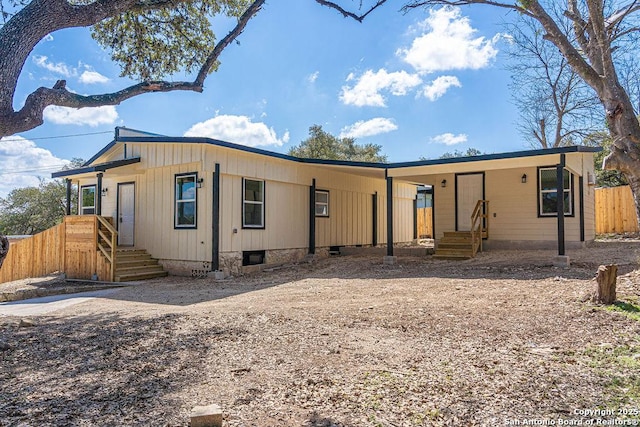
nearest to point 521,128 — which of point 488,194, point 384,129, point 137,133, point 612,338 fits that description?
point 384,129

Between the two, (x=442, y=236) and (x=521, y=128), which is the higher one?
(x=521, y=128)

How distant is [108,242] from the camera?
1049cm

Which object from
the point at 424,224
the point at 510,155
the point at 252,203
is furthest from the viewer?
the point at 424,224

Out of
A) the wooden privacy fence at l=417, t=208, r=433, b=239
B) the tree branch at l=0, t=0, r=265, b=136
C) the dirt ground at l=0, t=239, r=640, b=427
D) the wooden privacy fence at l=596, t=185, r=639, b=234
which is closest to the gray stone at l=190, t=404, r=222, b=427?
the dirt ground at l=0, t=239, r=640, b=427

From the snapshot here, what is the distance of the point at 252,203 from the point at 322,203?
11.0 feet

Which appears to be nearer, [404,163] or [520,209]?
[404,163]

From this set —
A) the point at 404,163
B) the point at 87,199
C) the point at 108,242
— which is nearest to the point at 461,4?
the point at 404,163

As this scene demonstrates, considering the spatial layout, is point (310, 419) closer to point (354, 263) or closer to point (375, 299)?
point (375, 299)

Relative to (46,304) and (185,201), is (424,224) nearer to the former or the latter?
(185,201)

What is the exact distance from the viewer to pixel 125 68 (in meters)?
10.2

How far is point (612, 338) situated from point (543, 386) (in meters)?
1.64

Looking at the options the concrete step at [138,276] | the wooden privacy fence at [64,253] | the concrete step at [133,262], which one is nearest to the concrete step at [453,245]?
the concrete step at [138,276]

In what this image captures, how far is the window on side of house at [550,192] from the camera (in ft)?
38.9

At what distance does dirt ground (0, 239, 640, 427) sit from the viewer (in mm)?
2734
